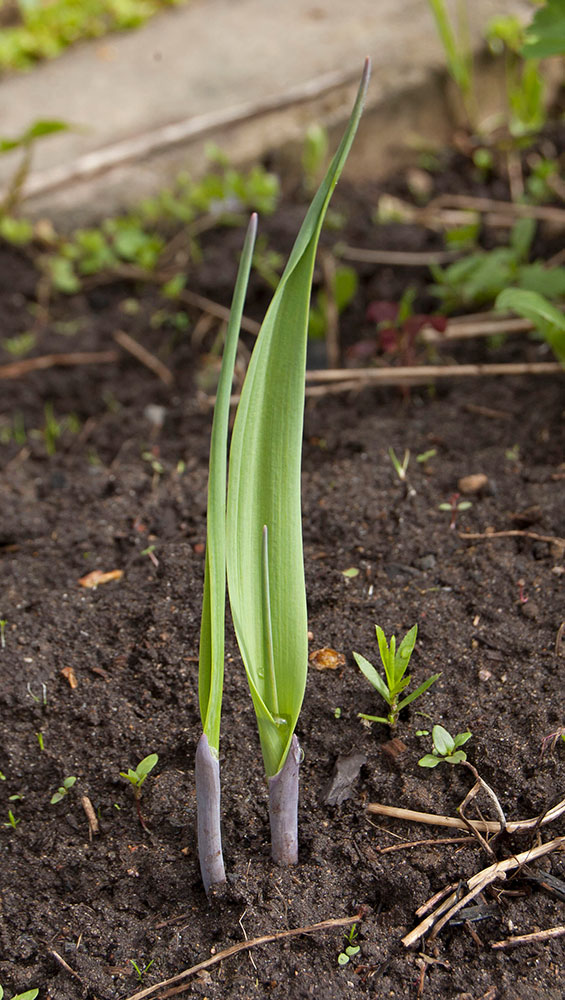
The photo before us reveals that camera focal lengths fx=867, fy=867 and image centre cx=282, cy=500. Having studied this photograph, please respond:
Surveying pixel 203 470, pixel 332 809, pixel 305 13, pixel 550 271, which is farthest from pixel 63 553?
pixel 305 13

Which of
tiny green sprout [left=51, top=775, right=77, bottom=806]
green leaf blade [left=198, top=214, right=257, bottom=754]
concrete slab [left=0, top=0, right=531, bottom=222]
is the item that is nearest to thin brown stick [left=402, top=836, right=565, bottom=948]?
green leaf blade [left=198, top=214, right=257, bottom=754]

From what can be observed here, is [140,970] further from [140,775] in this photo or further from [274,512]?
[274,512]

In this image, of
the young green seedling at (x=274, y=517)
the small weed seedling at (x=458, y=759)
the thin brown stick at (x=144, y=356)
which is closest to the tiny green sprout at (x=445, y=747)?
the small weed seedling at (x=458, y=759)

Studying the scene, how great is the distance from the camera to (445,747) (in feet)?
3.70

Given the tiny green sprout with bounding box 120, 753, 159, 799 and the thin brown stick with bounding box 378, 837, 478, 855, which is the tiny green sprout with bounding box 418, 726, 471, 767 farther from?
the tiny green sprout with bounding box 120, 753, 159, 799

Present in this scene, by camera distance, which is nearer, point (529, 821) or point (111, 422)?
point (529, 821)

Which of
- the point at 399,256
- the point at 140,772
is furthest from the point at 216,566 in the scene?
the point at 399,256

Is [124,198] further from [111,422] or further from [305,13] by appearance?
[305,13]

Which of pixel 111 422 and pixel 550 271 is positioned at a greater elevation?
pixel 550 271

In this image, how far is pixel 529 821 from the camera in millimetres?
1098

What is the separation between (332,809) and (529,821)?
0.25 m

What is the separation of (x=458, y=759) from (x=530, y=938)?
0.22 metres

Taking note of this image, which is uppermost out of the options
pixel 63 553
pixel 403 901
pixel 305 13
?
pixel 305 13

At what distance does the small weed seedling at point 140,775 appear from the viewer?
1.12 meters
